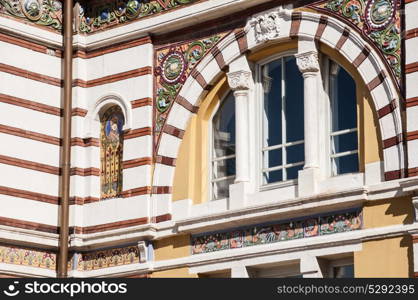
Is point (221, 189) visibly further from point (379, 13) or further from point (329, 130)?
point (379, 13)

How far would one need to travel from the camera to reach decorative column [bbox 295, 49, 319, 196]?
57.7 feet

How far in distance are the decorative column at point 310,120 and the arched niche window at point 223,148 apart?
4.30 feet

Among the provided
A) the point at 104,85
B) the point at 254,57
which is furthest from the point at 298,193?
the point at 104,85

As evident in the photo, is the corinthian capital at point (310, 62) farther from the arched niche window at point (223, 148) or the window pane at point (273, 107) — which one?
the arched niche window at point (223, 148)

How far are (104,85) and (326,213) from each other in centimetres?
407

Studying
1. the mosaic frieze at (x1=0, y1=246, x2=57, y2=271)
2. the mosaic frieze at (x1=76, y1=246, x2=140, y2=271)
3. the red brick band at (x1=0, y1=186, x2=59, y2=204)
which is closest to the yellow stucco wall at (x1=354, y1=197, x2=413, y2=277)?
the mosaic frieze at (x1=76, y1=246, x2=140, y2=271)

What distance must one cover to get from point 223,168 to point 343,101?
1879 millimetres

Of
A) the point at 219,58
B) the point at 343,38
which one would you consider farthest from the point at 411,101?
the point at 219,58

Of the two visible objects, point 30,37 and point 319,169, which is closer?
point 319,169

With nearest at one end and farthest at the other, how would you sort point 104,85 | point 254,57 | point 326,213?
point 326,213 → point 254,57 → point 104,85

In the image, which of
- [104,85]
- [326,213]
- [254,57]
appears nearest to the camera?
[326,213]

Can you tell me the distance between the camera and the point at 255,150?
18.4 m

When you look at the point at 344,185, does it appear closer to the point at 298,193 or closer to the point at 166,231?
the point at 298,193

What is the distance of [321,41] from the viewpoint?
1791cm
